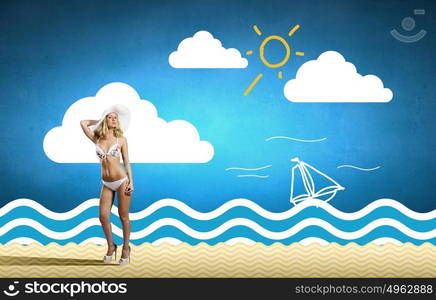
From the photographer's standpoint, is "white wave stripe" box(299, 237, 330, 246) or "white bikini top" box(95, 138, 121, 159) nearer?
"white bikini top" box(95, 138, 121, 159)

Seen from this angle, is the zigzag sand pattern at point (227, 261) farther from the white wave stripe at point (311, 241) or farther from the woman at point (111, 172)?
the woman at point (111, 172)

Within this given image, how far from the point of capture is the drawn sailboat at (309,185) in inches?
214

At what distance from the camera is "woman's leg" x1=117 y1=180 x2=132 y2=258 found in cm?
502

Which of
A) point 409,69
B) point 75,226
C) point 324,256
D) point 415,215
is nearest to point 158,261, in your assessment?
point 75,226

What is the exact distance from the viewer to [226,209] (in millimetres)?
5449

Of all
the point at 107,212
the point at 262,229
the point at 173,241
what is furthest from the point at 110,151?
the point at 262,229

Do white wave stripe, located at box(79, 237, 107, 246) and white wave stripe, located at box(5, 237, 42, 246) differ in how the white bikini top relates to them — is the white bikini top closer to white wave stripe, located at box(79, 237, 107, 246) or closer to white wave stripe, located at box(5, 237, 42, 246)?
white wave stripe, located at box(79, 237, 107, 246)

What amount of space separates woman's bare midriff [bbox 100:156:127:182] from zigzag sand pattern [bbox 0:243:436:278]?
0.79 meters

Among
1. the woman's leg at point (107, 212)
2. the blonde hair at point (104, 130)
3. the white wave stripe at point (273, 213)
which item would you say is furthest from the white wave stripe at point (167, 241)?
the blonde hair at point (104, 130)

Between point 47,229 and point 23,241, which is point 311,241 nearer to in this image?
point 47,229

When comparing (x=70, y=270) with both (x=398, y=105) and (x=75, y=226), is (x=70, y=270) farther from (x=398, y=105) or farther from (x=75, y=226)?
(x=398, y=105)

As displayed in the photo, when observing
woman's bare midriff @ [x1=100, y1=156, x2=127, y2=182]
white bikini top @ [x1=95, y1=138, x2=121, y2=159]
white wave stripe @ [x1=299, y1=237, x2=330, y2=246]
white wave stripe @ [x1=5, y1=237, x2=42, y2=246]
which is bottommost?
white wave stripe @ [x1=5, y1=237, x2=42, y2=246]

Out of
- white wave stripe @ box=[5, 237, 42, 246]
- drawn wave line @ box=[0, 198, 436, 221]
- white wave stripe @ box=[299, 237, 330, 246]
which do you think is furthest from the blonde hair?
white wave stripe @ box=[299, 237, 330, 246]

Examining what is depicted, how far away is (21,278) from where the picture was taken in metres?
4.76
